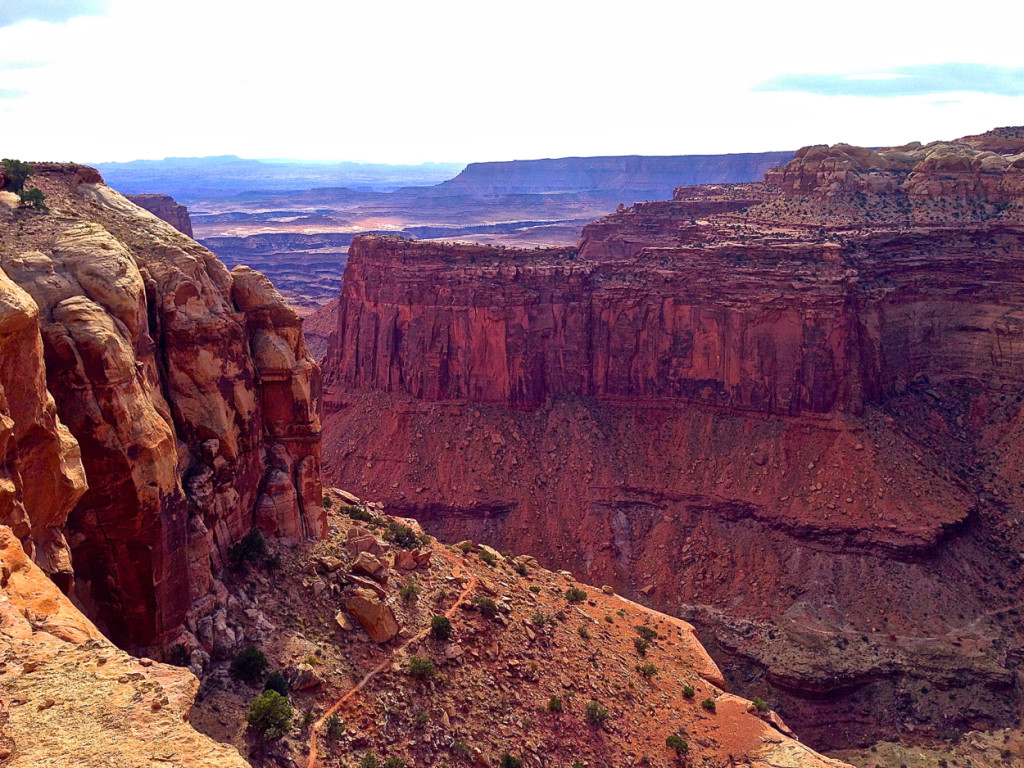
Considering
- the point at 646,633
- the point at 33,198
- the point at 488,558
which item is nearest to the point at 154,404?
the point at 33,198

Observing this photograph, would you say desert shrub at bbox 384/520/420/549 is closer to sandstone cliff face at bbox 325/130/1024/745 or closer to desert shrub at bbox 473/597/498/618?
desert shrub at bbox 473/597/498/618

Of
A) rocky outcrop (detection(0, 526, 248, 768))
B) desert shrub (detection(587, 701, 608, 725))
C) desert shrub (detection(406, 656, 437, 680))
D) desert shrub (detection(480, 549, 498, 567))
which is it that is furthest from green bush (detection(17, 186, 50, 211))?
desert shrub (detection(587, 701, 608, 725))

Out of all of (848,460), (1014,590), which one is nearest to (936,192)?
(848,460)

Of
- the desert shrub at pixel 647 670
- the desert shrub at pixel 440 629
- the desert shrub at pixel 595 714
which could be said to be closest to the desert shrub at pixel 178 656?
the desert shrub at pixel 440 629

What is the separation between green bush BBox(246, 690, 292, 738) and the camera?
80.6 ft

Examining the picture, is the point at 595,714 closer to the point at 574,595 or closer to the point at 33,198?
the point at 574,595

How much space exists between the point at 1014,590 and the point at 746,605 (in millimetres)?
17254

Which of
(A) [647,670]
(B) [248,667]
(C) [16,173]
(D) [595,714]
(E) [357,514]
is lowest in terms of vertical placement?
(A) [647,670]

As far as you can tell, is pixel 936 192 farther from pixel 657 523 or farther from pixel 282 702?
pixel 282 702

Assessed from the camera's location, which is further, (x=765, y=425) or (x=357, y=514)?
(x=765, y=425)

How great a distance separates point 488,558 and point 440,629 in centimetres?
964

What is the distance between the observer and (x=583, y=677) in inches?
1373

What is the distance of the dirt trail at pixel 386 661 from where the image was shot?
83.3 ft

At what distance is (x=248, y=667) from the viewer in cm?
2627
